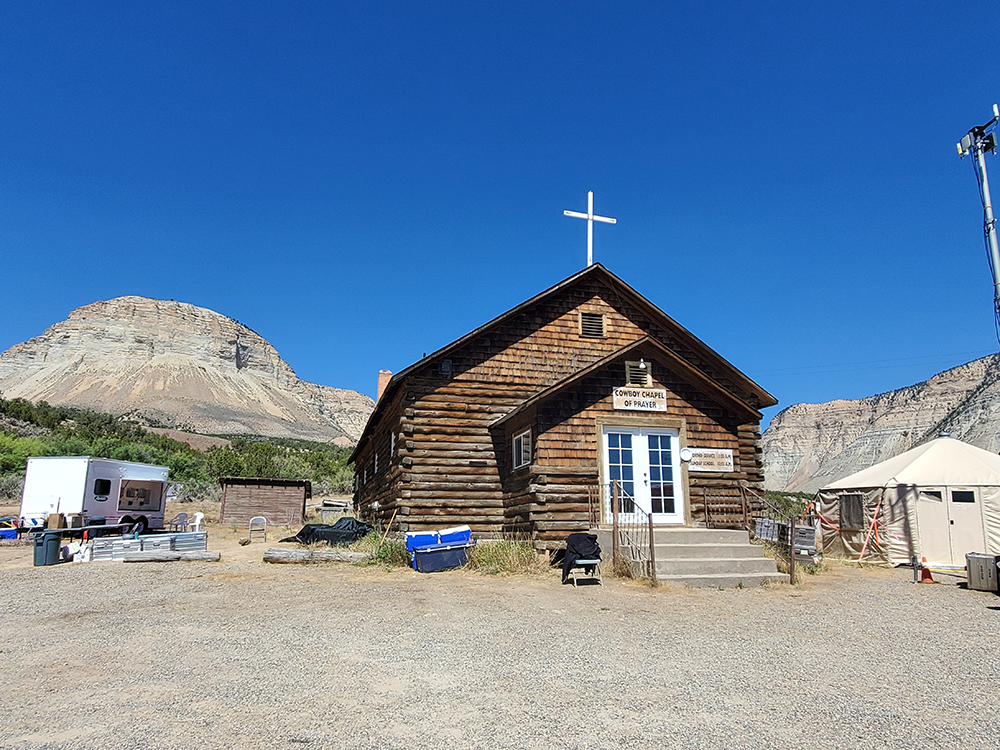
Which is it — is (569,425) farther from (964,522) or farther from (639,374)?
(964,522)

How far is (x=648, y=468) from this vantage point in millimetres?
14852

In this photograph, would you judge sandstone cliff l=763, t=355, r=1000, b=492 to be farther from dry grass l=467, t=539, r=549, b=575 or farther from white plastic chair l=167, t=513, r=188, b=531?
white plastic chair l=167, t=513, r=188, b=531

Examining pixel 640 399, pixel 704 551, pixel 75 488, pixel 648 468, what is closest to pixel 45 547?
pixel 75 488

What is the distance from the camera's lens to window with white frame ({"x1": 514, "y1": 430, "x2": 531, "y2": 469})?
15.4 m

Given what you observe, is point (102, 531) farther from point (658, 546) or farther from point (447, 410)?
point (658, 546)

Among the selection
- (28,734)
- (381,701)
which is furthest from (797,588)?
(28,734)

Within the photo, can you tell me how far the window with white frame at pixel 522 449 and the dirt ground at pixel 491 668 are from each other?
4.54 meters

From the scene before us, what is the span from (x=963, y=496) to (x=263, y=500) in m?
24.9

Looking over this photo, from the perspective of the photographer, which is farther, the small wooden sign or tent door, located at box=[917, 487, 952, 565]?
tent door, located at box=[917, 487, 952, 565]

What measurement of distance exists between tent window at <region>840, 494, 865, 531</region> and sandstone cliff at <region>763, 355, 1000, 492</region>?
59.3 m

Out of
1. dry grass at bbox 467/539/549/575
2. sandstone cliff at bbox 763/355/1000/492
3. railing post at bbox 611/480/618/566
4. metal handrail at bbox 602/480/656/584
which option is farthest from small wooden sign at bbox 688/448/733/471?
sandstone cliff at bbox 763/355/1000/492

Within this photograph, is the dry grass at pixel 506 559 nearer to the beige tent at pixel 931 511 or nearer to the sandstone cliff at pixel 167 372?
the beige tent at pixel 931 511

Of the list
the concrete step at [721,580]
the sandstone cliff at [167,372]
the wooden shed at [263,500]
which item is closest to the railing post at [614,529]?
the concrete step at [721,580]

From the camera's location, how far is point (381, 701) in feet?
17.0
